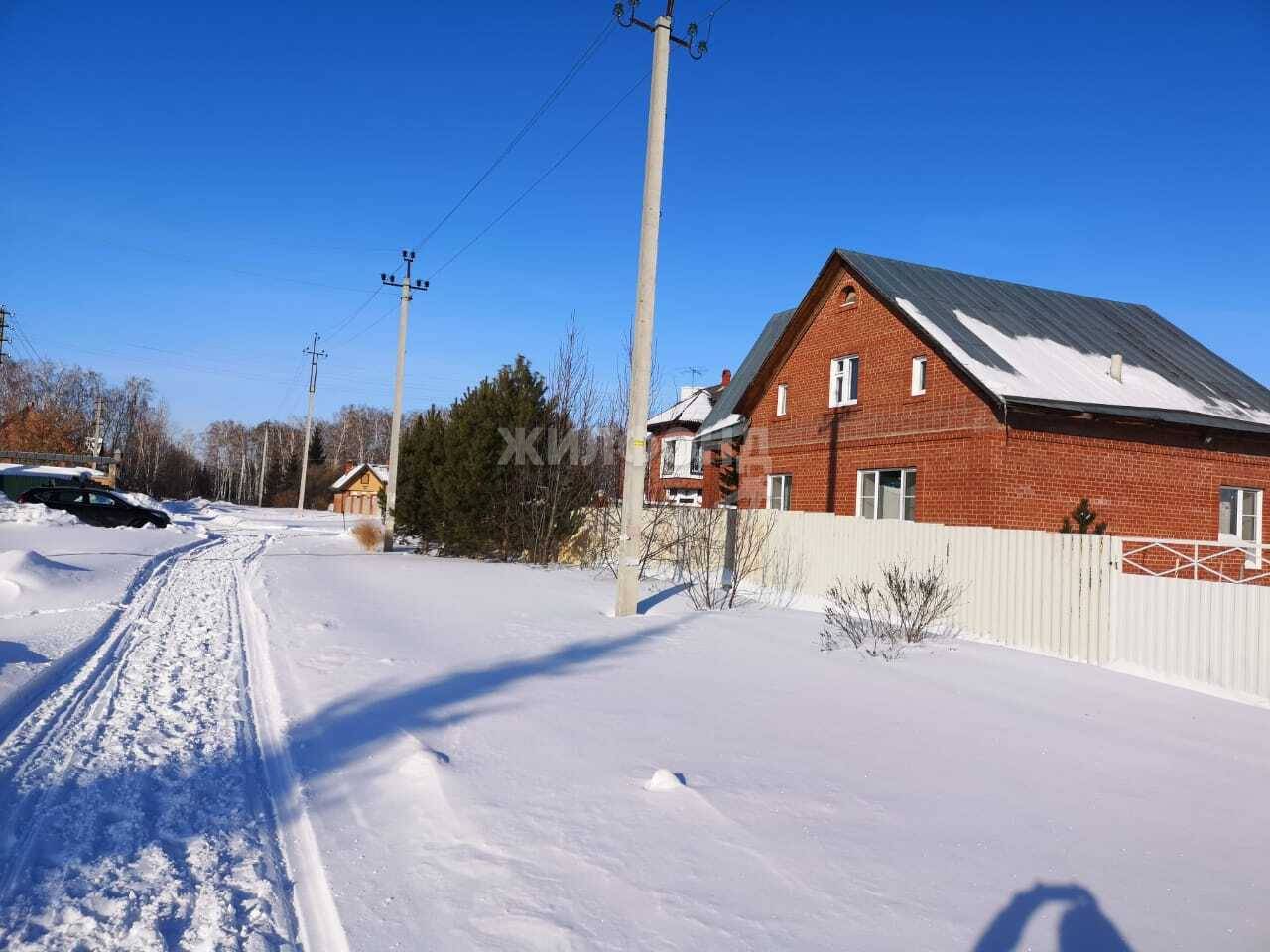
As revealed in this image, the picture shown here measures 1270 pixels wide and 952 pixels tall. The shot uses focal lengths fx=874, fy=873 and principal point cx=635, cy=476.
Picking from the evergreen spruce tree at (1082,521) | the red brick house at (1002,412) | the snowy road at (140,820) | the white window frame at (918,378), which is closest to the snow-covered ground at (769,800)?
the snowy road at (140,820)

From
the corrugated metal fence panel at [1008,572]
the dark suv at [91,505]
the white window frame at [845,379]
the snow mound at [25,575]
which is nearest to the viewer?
the corrugated metal fence panel at [1008,572]

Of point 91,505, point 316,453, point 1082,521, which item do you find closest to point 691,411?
point 91,505

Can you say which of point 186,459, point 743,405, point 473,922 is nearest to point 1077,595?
point 473,922

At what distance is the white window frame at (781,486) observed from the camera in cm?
2156

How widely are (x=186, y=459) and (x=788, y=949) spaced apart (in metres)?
98.0

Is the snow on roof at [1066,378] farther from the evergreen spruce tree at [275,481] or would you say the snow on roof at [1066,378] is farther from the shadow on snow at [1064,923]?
the evergreen spruce tree at [275,481]

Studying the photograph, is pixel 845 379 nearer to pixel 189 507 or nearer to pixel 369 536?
pixel 369 536

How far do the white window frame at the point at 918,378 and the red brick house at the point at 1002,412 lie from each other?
41 millimetres

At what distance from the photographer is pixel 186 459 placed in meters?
89.5

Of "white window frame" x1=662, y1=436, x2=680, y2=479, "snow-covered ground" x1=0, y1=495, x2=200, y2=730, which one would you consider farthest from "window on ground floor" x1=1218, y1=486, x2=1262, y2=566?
"white window frame" x1=662, y1=436, x2=680, y2=479

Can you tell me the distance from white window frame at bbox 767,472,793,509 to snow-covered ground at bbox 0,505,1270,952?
492 inches

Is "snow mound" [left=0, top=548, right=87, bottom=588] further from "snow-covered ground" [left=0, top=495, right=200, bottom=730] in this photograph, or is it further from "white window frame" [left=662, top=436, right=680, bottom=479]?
"white window frame" [left=662, top=436, right=680, bottom=479]

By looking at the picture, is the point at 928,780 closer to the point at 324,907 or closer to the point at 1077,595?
the point at 324,907

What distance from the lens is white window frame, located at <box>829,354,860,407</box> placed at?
19.5 metres
